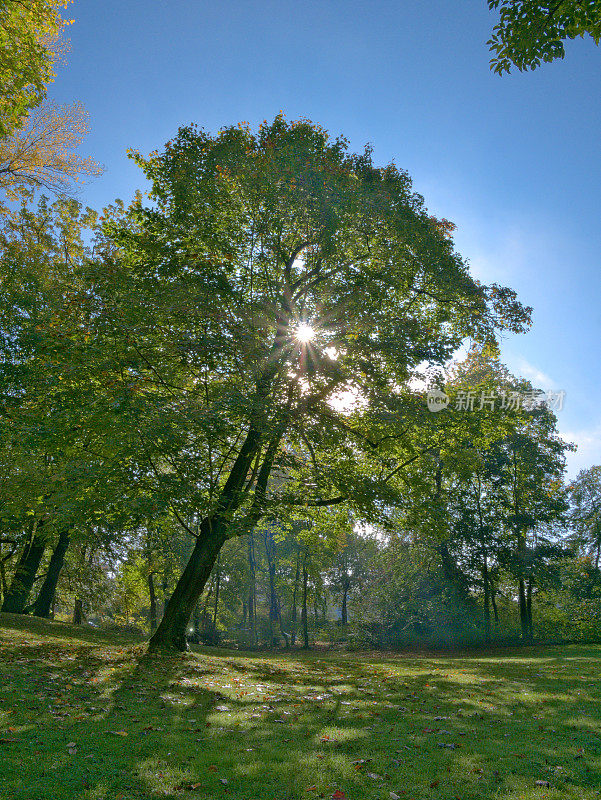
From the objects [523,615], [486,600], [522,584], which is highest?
[522,584]

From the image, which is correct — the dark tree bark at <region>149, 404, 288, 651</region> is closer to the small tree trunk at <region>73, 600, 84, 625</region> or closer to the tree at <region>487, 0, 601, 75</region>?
the tree at <region>487, 0, 601, 75</region>

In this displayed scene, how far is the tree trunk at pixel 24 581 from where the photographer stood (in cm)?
2131

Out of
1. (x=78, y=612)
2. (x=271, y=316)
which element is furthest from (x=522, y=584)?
(x=78, y=612)

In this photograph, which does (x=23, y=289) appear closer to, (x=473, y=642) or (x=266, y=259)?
(x=266, y=259)

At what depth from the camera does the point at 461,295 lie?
15188mm

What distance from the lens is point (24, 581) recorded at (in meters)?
22.1

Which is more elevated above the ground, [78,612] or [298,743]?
[298,743]

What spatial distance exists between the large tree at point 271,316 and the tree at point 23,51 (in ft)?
15.6

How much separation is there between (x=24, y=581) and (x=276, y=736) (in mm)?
20388

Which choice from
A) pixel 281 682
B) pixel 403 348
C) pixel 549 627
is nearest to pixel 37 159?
pixel 403 348

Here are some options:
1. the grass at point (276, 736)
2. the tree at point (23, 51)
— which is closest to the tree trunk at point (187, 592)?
the grass at point (276, 736)

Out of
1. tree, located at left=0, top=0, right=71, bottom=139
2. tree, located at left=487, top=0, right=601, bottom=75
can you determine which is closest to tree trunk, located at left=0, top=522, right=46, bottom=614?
tree, located at left=0, top=0, right=71, bottom=139

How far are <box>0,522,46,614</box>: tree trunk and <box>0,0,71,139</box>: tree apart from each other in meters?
17.3

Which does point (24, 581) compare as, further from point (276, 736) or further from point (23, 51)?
point (23, 51)
